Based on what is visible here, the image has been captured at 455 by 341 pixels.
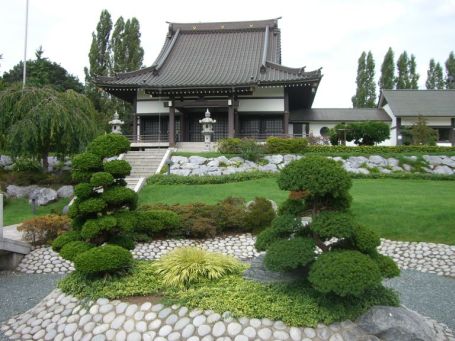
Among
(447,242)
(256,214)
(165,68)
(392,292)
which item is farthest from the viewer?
(165,68)

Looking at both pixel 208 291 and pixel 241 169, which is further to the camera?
pixel 241 169

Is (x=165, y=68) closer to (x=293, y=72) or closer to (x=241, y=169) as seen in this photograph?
(x=293, y=72)

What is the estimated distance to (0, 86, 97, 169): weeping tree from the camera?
15648 millimetres

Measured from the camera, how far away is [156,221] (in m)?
8.42

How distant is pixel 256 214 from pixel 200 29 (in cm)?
2405

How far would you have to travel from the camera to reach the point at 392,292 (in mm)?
5695

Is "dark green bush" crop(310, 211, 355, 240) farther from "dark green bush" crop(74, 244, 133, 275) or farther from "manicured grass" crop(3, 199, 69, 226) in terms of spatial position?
"manicured grass" crop(3, 199, 69, 226)

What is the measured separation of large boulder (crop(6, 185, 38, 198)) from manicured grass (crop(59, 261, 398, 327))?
38.3 ft

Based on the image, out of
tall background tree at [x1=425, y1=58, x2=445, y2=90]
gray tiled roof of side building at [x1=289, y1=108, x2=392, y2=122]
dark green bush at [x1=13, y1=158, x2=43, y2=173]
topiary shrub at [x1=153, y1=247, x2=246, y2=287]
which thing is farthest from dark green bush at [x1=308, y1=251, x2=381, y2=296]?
tall background tree at [x1=425, y1=58, x2=445, y2=90]

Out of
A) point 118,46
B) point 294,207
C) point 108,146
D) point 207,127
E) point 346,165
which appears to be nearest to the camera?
point 294,207

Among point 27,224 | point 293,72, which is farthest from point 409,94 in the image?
point 27,224

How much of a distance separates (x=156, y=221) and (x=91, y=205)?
6.79ft

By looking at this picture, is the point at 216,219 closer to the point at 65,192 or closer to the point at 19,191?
the point at 65,192

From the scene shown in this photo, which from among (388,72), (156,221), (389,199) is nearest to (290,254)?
(156,221)
